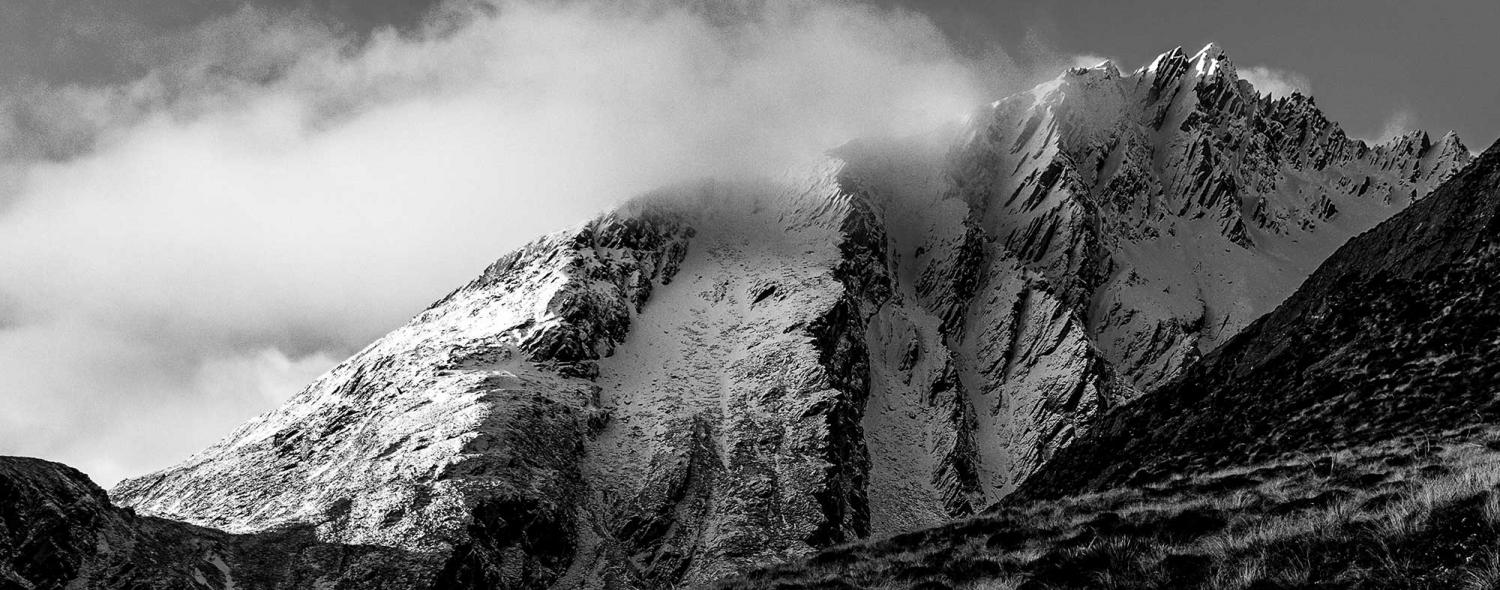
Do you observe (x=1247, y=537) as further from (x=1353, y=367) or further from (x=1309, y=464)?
(x=1353, y=367)

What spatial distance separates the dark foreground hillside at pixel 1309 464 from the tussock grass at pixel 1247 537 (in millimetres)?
41

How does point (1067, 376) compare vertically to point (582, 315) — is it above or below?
below

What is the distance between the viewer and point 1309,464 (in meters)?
18.3

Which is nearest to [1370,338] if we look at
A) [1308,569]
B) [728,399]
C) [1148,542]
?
[1148,542]

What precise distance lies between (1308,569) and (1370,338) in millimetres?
26158

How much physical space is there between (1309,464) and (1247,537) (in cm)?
942

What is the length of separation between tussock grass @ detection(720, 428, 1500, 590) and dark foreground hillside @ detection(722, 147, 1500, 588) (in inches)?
1.6

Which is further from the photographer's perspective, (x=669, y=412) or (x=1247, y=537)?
(x=669, y=412)

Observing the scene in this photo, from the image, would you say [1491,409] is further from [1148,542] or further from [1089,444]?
[1089,444]

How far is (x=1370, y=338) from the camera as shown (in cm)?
3005

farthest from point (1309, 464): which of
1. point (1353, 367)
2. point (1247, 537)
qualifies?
point (1353, 367)

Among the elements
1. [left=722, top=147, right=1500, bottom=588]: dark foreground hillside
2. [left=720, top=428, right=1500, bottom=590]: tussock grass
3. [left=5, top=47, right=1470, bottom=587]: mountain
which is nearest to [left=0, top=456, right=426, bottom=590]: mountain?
[left=5, top=47, right=1470, bottom=587]: mountain

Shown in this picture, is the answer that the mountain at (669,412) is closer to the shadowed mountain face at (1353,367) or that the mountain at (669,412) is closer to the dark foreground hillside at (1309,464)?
the shadowed mountain face at (1353,367)

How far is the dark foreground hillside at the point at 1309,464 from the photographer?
9.11m
